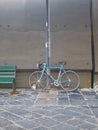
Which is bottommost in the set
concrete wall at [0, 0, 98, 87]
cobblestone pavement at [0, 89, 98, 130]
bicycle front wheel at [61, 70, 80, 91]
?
cobblestone pavement at [0, 89, 98, 130]

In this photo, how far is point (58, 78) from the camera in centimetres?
731

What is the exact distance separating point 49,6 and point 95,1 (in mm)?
1496

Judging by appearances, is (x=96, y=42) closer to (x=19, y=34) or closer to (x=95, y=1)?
(x=95, y=1)

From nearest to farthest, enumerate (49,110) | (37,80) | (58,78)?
(49,110)
(58,78)
(37,80)

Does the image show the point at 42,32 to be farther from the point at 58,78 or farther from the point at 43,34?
the point at 58,78

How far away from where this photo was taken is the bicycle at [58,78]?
Result: 7285 millimetres

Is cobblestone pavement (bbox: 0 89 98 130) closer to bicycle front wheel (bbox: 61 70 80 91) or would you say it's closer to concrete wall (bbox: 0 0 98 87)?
bicycle front wheel (bbox: 61 70 80 91)

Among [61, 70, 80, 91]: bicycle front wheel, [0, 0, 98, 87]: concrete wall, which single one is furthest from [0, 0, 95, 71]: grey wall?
[61, 70, 80, 91]: bicycle front wheel

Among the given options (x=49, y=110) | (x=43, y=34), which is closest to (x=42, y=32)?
(x=43, y=34)

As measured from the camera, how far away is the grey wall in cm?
747

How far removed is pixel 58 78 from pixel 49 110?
240 cm

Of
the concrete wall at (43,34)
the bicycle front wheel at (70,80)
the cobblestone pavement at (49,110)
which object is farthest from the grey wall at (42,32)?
the cobblestone pavement at (49,110)

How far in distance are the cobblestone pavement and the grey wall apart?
1160 millimetres

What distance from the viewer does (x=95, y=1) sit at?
25.0ft
